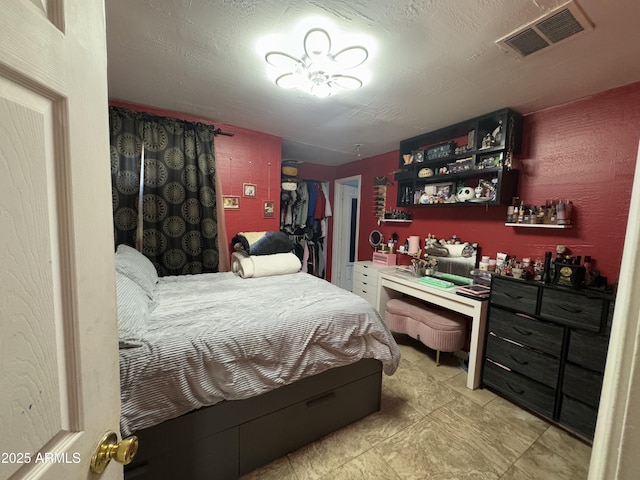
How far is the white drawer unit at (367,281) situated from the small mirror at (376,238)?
422 millimetres

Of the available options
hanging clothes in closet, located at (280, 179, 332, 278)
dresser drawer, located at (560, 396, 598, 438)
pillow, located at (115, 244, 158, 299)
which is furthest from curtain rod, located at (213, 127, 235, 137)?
dresser drawer, located at (560, 396, 598, 438)

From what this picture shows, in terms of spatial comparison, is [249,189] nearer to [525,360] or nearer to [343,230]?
[343,230]

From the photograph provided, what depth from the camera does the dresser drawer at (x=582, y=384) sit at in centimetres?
158

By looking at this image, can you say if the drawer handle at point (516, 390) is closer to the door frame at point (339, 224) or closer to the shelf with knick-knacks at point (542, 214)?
the shelf with knick-knacks at point (542, 214)

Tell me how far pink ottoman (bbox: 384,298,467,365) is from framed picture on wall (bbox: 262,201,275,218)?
176 centimetres

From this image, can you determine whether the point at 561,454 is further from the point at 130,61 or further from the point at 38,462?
the point at 130,61

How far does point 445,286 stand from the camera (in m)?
2.42

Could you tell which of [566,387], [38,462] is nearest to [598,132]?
[566,387]

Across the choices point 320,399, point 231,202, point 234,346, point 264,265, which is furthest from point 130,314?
point 231,202

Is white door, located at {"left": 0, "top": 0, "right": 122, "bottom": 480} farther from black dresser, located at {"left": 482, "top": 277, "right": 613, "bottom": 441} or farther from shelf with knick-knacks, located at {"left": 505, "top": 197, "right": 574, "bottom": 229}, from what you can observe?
shelf with knick-knacks, located at {"left": 505, "top": 197, "right": 574, "bottom": 229}

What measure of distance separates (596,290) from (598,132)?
3.74 feet

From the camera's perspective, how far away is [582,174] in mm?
1920

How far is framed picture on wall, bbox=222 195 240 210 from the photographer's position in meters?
2.88

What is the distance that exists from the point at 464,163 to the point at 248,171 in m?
2.29
